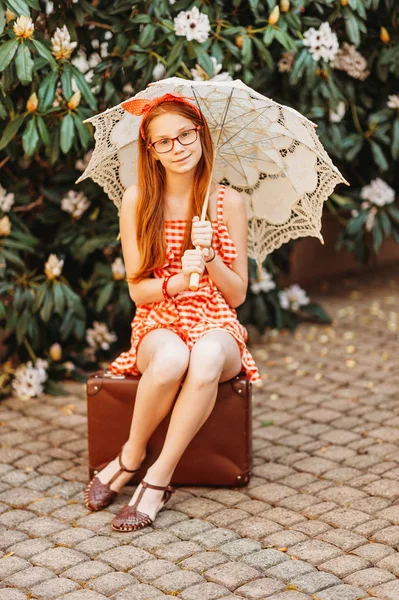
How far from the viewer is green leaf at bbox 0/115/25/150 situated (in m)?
3.82

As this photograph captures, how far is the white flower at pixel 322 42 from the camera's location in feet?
13.6

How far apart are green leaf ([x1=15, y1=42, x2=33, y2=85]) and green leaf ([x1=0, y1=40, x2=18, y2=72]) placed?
0.07 feet

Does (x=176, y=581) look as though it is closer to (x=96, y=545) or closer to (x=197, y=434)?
(x=96, y=545)

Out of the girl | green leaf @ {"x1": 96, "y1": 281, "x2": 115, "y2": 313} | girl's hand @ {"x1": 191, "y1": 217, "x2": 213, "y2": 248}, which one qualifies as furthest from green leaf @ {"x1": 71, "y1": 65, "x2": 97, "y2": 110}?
girl's hand @ {"x1": 191, "y1": 217, "x2": 213, "y2": 248}

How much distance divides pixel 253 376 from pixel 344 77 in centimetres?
195

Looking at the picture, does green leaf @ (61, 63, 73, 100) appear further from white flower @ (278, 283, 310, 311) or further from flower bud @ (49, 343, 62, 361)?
white flower @ (278, 283, 310, 311)

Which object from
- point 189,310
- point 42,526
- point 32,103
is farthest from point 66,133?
point 42,526

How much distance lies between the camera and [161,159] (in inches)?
126

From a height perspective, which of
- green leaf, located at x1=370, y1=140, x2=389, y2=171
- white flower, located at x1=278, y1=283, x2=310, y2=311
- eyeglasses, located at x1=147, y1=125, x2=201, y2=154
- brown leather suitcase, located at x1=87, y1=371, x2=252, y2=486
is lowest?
brown leather suitcase, located at x1=87, y1=371, x2=252, y2=486

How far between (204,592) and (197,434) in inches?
29.6

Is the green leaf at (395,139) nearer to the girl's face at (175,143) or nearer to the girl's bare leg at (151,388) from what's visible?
the girl's face at (175,143)

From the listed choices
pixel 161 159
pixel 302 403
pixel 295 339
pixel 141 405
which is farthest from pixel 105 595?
pixel 295 339

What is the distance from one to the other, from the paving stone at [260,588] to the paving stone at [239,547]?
0.18 meters

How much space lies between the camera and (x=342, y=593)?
8.66 feet
